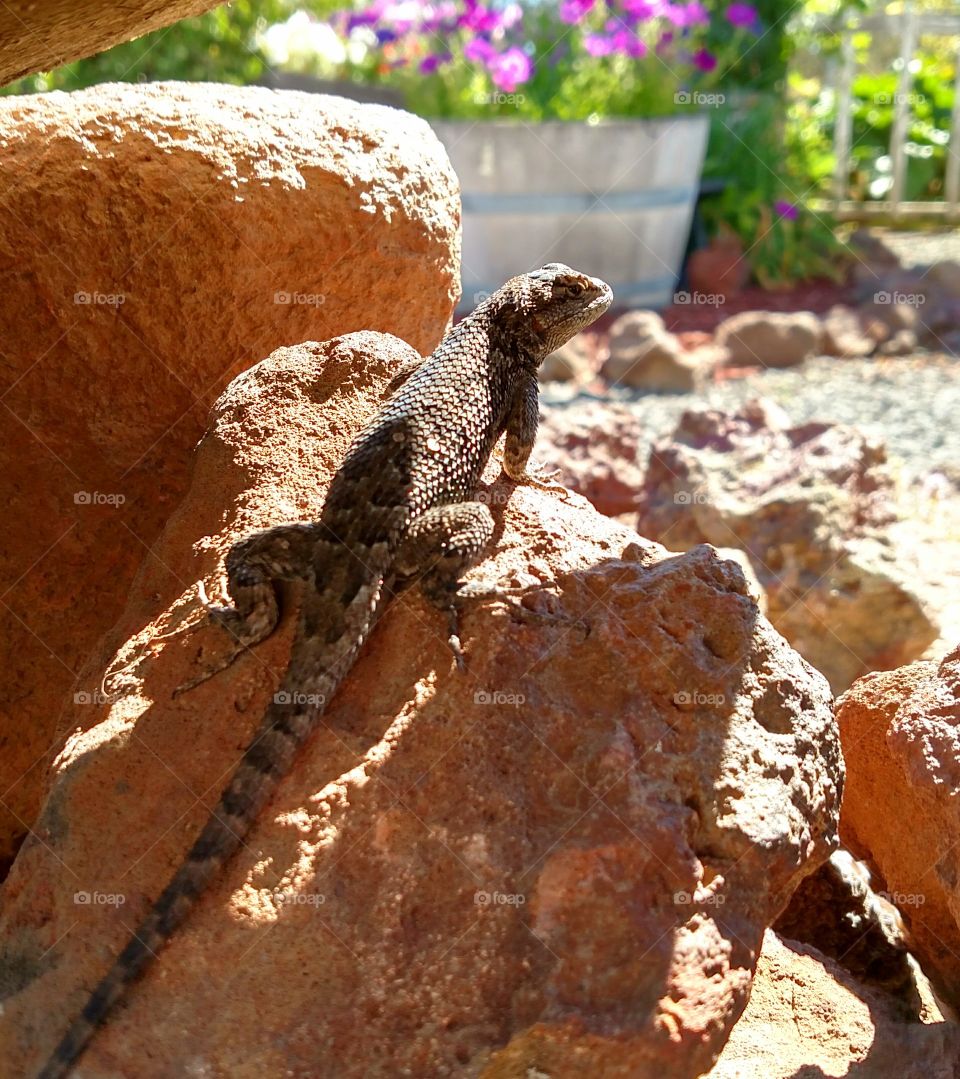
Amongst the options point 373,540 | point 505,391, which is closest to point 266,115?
point 505,391

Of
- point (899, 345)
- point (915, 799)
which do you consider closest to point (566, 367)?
point (899, 345)

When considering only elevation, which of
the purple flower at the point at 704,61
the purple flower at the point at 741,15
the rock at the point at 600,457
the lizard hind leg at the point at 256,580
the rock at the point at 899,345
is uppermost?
the purple flower at the point at 741,15

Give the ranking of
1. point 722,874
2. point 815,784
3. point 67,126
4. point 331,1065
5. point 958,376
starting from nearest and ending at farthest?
point 331,1065 → point 722,874 → point 815,784 → point 67,126 → point 958,376

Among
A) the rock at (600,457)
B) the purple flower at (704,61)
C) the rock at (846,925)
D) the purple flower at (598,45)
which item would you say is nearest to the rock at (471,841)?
the rock at (846,925)

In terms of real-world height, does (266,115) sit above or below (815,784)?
above

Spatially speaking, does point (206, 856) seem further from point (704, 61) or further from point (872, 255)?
point (872, 255)

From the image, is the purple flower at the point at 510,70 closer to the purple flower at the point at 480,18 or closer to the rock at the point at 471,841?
the purple flower at the point at 480,18

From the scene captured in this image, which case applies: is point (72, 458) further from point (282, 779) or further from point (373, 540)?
point (282, 779)
